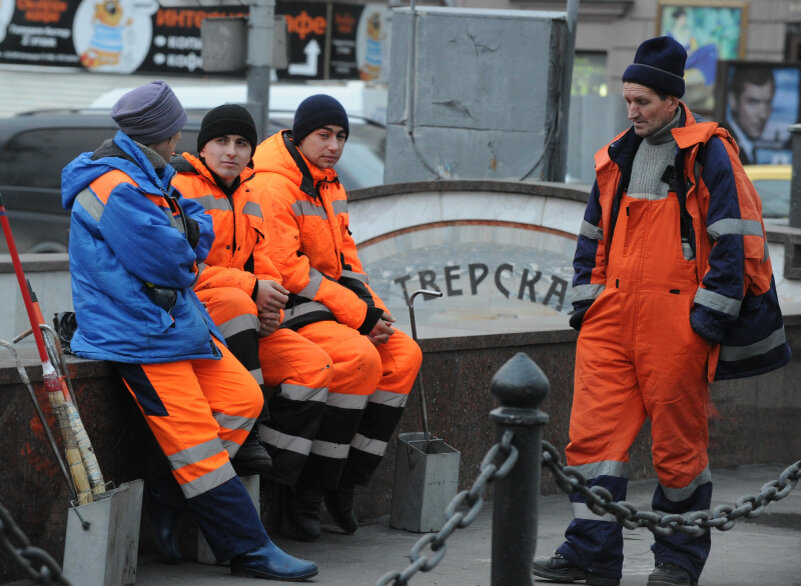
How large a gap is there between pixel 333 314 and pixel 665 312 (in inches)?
56.4

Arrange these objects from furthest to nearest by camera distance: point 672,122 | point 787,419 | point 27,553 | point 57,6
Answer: point 57,6, point 787,419, point 672,122, point 27,553

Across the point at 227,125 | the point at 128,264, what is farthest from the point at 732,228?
the point at 128,264

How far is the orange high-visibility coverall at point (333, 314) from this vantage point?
5637mm

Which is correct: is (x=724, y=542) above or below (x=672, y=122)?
below

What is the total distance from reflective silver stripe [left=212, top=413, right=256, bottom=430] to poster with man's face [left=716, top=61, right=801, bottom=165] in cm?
1677

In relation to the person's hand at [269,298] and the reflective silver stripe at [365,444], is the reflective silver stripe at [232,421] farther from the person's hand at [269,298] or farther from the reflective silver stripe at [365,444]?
the reflective silver stripe at [365,444]

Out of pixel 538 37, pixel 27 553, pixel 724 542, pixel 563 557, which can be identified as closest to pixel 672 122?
pixel 563 557

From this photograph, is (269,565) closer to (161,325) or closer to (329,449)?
→ (329,449)

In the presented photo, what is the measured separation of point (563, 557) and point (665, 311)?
0.94m

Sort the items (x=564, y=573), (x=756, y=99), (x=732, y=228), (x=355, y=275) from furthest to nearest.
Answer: (x=756, y=99)
(x=355, y=275)
(x=564, y=573)
(x=732, y=228)

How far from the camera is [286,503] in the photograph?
580 cm

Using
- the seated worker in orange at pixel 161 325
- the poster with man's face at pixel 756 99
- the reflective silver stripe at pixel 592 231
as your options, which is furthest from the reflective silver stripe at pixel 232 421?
the poster with man's face at pixel 756 99

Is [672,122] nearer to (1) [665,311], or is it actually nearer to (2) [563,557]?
(1) [665,311]

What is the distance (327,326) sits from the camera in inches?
226
